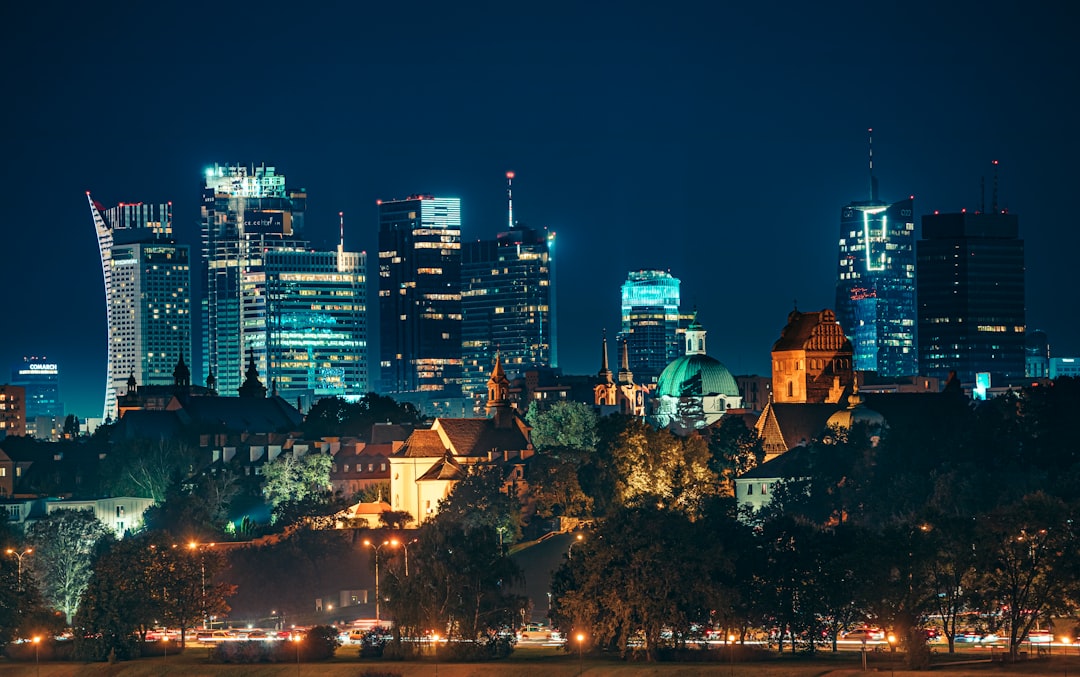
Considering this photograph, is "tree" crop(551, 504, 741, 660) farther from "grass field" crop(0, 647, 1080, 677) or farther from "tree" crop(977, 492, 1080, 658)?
"tree" crop(977, 492, 1080, 658)

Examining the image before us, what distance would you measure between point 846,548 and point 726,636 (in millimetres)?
10781

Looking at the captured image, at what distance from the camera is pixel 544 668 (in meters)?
153

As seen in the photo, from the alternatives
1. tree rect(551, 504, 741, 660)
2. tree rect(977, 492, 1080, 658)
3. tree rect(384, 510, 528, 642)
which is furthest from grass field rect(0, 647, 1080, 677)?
tree rect(977, 492, 1080, 658)

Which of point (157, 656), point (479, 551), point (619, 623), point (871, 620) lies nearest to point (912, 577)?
point (871, 620)

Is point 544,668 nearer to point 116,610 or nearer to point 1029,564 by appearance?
point 1029,564

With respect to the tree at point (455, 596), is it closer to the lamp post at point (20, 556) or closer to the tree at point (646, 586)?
the tree at point (646, 586)

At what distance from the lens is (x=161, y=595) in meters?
173

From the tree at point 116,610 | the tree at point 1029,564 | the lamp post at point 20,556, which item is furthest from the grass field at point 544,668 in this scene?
the lamp post at point 20,556

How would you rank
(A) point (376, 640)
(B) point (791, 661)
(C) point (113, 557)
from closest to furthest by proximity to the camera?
(B) point (791, 661) → (A) point (376, 640) → (C) point (113, 557)

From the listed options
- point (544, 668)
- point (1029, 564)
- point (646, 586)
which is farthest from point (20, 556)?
point (1029, 564)

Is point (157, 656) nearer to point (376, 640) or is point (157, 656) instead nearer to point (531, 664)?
point (376, 640)

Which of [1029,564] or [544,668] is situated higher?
[1029,564]

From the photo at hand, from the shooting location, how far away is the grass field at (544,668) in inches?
5625

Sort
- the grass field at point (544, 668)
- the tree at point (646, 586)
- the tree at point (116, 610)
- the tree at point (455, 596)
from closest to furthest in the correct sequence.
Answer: the grass field at point (544, 668) < the tree at point (646, 586) < the tree at point (455, 596) < the tree at point (116, 610)
